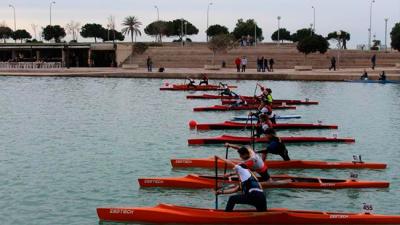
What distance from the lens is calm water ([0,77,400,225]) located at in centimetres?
1706

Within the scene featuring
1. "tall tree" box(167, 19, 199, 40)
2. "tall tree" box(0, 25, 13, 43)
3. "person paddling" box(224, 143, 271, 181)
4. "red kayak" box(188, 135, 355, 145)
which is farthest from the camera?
"tall tree" box(167, 19, 199, 40)

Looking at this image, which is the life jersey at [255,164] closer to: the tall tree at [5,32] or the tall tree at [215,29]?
the tall tree at [215,29]

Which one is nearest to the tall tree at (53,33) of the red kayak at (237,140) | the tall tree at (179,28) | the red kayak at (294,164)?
the tall tree at (179,28)

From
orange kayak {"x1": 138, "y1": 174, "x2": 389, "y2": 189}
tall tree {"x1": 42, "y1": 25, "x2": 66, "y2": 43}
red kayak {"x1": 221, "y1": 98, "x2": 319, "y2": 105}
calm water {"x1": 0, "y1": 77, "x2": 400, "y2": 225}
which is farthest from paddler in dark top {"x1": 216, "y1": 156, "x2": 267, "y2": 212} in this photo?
tall tree {"x1": 42, "y1": 25, "x2": 66, "y2": 43}

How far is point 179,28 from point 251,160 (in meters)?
118

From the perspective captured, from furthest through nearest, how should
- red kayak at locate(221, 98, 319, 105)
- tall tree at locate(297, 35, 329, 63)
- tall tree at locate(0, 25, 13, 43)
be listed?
1. tall tree at locate(0, 25, 13, 43)
2. tall tree at locate(297, 35, 329, 63)
3. red kayak at locate(221, 98, 319, 105)

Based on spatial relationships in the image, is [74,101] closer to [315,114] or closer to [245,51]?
[315,114]

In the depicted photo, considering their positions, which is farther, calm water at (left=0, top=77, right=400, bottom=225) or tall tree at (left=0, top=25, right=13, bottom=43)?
tall tree at (left=0, top=25, right=13, bottom=43)

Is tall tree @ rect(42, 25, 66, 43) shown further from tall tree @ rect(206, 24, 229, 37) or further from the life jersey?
the life jersey

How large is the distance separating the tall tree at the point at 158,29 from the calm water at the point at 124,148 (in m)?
71.6

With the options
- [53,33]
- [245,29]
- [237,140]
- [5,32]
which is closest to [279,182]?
[237,140]

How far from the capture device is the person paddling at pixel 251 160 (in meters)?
14.3

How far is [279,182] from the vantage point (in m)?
17.3

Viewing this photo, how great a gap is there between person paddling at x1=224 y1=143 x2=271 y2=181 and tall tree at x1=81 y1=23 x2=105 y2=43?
4595 inches
